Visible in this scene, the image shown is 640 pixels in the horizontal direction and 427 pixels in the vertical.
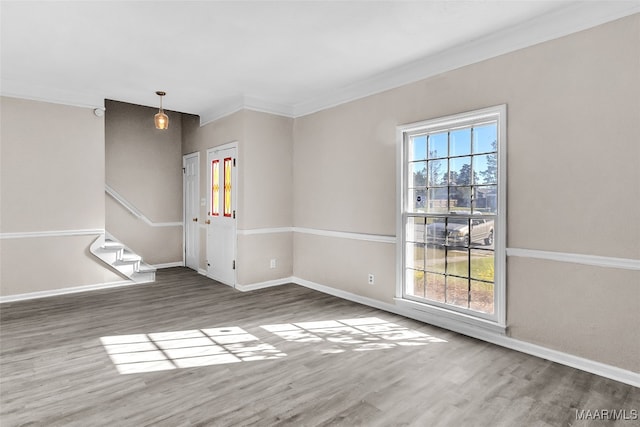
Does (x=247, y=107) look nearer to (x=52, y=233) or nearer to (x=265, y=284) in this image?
(x=265, y=284)

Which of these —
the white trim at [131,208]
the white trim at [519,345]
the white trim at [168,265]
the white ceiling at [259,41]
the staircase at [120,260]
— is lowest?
the white trim at [519,345]

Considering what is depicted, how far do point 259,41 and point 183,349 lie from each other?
2.97m

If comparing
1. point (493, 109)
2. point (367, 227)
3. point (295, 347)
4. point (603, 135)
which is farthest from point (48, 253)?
point (603, 135)

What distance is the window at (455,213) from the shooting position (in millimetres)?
3383

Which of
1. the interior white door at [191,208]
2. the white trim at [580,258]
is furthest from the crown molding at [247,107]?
the white trim at [580,258]

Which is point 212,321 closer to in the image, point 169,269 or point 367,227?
point 367,227

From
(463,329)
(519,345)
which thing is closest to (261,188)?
(463,329)

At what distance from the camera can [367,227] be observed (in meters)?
4.61

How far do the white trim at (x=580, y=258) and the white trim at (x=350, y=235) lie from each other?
56.1 inches

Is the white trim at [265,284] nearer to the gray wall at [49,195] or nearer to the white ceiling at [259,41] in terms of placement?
the gray wall at [49,195]

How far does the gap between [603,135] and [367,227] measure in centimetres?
257

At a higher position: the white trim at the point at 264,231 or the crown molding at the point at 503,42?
the crown molding at the point at 503,42

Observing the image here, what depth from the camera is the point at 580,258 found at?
2.84 metres

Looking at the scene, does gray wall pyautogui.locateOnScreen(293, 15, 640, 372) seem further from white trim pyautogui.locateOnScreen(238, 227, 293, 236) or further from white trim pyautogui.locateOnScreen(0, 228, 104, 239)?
white trim pyautogui.locateOnScreen(0, 228, 104, 239)
